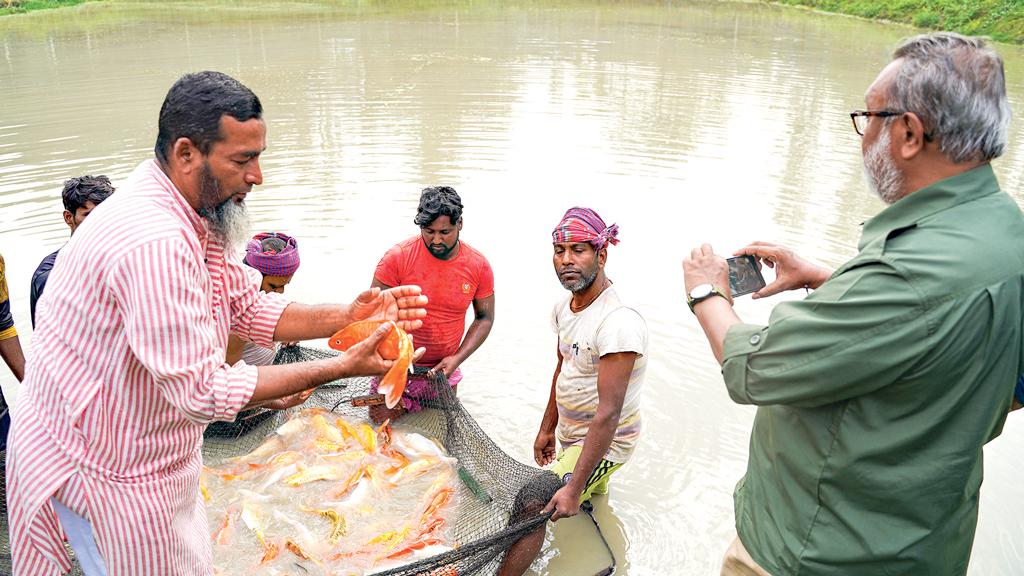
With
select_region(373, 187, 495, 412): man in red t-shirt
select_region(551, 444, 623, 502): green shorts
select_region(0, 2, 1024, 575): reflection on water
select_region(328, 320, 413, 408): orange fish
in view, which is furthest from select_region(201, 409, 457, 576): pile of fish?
select_region(328, 320, 413, 408): orange fish

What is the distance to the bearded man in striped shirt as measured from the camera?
218 cm

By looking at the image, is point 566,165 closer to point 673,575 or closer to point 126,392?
point 673,575

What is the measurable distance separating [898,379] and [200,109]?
220 cm

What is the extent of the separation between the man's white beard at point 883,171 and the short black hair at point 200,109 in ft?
6.41

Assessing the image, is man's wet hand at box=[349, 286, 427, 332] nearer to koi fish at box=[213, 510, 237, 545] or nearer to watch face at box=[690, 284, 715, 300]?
watch face at box=[690, 284, 715, 300]

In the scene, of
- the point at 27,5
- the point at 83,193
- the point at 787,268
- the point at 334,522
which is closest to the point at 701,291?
the point at 787,268

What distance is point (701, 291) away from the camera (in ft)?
8.36

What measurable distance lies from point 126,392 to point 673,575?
310 cm

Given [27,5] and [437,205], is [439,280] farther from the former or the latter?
[27,5]

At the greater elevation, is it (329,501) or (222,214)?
(222,214)

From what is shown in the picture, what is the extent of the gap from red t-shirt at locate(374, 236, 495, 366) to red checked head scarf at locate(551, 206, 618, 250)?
127 centimetres

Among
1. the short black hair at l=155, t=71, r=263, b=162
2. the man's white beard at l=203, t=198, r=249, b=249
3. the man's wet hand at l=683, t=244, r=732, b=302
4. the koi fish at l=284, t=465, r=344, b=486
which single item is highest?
the short black hair at l=155, t=71, r=263, b=162

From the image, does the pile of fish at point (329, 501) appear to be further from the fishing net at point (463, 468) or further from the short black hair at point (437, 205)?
the short black hair at point (437, 205)

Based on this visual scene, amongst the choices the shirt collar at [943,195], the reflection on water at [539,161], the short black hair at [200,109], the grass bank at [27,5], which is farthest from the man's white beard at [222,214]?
the grass bank at [27,5]
